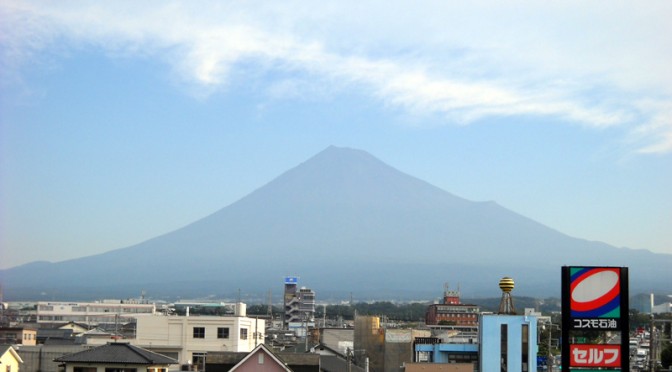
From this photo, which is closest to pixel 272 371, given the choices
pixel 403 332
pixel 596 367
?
pixel 596 367

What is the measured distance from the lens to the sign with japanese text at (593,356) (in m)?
24.2

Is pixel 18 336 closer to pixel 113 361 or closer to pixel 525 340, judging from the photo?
pixel 113 361

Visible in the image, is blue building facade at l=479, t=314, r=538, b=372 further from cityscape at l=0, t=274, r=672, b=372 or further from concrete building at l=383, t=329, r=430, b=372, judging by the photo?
concrete building at l=383, t=329, r=430, b=372

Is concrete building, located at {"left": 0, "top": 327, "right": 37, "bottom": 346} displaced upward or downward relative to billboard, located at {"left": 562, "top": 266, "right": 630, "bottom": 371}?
downward

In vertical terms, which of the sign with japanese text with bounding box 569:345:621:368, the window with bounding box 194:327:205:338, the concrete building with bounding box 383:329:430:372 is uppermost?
the sign with japanese text with bounding box 569:345:621:368

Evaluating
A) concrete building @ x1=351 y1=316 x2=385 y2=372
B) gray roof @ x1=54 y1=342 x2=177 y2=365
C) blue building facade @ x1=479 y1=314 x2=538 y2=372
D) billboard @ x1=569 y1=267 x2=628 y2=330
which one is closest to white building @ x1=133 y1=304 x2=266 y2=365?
concrete building @ x1=351 y1=316 x2=385 y2=372

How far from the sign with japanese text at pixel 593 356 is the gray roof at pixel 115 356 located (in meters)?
14.4

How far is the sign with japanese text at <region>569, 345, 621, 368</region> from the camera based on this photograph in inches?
951

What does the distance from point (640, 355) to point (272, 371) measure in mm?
45318

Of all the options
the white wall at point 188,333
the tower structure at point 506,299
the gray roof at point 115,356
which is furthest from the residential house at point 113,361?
the tower structure at point 506,299

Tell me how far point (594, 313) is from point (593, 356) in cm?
100

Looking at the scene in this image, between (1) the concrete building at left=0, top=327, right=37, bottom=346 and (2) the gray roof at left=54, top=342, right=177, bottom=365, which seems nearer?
(2) the gray roof at left=54, top=342, right=177, bottom=365

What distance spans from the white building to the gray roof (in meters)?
12.8

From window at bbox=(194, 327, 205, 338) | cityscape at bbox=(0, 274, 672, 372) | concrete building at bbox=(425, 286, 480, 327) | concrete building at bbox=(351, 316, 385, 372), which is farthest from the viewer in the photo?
concrete building at bbox=(425, 286, 480, 327)
